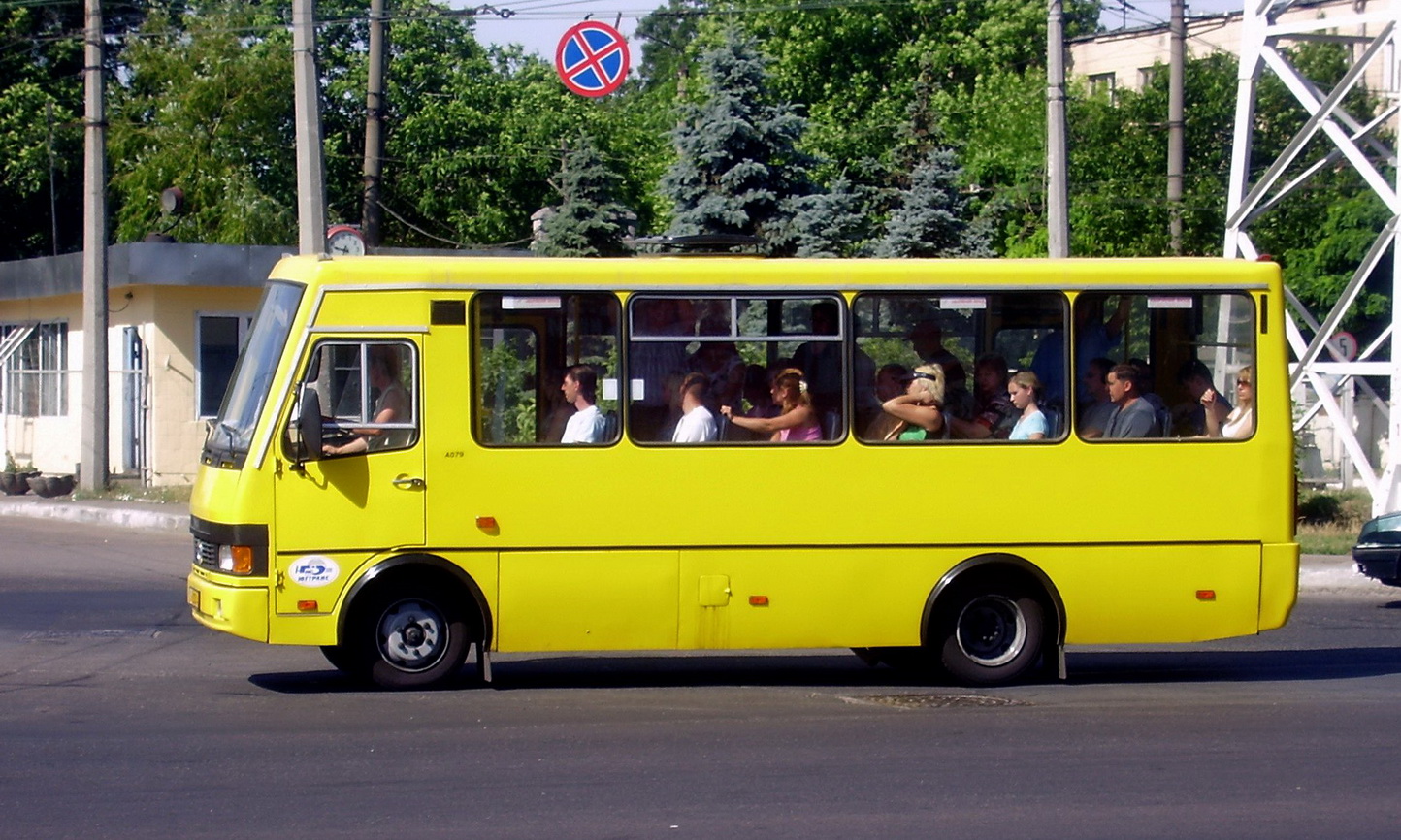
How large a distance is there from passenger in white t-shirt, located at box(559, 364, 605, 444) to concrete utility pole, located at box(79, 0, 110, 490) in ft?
54.0

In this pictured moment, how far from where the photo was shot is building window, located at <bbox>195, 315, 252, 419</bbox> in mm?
26906

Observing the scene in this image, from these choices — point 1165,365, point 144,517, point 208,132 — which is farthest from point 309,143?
point 208,132

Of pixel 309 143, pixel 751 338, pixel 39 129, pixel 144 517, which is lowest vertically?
pixel 144 517

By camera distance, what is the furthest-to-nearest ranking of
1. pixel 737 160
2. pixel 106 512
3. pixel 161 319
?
pixel 161 319
pixel 737 160
pixel 106 512

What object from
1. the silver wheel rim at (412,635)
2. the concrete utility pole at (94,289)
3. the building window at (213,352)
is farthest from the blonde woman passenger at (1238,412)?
the building window at (213,352)

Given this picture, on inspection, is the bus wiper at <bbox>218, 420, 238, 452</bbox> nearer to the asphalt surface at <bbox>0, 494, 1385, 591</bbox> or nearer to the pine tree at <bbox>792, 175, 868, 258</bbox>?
the asphalt surface at <bbox>0, 494, 1385, 591</bbox>

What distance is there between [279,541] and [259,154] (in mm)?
29586

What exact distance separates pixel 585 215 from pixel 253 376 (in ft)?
56.3

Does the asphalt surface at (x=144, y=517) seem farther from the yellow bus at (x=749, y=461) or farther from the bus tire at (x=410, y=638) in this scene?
the bus tire at (x=410, y=638)

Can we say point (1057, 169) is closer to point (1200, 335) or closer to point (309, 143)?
point (309, 143)

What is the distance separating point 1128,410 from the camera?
1008cm

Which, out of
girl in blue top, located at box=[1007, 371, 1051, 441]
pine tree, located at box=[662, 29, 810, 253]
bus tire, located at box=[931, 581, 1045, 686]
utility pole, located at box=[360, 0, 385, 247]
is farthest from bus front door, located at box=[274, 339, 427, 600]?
utility pole, located at box=[360, 0, 385, 247]

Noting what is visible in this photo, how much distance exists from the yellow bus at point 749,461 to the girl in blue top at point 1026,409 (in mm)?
16

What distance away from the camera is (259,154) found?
37125 millimetres
